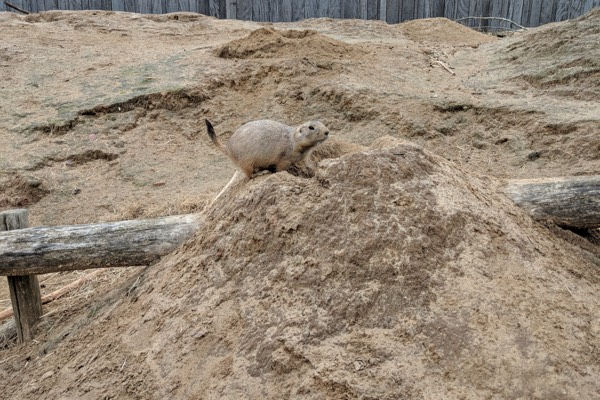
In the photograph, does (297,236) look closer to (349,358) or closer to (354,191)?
(354,191)

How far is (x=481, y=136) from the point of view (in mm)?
5664

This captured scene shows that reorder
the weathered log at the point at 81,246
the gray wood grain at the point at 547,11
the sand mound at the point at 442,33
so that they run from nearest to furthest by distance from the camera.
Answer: the weathered log at the point at 81,246, the sand mound at the point at 442,33, the gray wood grain at the point at 547,11

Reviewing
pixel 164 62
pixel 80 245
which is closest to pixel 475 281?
pixel 80 245

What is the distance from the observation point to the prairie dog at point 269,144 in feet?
12.1

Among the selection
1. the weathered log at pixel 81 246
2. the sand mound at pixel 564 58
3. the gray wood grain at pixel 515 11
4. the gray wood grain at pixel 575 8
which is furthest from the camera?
the gray wood grain at pixel 515 11

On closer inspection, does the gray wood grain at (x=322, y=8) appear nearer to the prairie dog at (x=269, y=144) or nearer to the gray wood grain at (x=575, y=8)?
the gray wood grain at (x=575, y=8)

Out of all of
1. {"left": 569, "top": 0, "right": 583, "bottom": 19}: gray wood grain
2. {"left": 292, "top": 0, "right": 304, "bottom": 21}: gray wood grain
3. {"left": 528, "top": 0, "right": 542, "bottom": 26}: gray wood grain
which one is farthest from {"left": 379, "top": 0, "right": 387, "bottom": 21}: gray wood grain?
{"left": 569, "top": 0, "right": 583, "bottom": 19}: gray wood grain

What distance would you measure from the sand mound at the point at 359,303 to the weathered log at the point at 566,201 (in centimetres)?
13

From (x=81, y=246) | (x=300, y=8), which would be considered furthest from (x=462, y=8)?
(x=81, y=246)

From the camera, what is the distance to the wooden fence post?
11.0 feet

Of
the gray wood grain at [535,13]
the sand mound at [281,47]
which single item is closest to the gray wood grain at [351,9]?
the sand mound at [281,47]

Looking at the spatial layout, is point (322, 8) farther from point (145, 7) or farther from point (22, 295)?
point (22, 295)

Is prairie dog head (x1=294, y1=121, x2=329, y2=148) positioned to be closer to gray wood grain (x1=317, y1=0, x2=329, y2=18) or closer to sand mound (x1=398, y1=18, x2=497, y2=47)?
sand mound (x1=398, y1=18, x2=497, y2=47)

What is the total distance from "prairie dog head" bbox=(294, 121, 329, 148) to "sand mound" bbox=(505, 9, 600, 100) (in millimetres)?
3525
